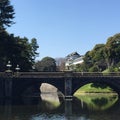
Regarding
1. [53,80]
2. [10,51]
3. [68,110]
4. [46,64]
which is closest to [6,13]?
[10,51]

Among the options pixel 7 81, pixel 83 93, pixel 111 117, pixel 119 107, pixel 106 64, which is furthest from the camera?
pixel 106 64

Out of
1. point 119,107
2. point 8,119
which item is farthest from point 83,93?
point 8,119

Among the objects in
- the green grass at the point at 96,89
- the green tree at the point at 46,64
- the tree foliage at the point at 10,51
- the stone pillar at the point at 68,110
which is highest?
the green tree at the point at 46,64

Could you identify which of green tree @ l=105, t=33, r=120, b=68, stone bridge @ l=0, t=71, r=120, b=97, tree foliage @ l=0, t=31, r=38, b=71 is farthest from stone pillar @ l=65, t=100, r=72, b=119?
green tree @ l=105, t=33, r=120, b=68

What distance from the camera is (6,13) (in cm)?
9744

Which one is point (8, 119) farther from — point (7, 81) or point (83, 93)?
point (83, 93)

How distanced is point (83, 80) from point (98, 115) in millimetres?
27062

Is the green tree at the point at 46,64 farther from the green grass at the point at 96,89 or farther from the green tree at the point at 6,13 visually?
the green tree at the point at 6,13

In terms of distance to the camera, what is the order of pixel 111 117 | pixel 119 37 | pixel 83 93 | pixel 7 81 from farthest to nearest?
pixel 119 37, pixel 83 93, pixel 7 81, pixel 111 117

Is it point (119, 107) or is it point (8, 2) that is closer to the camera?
point (119, 107)

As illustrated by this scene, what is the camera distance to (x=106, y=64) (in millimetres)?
151000

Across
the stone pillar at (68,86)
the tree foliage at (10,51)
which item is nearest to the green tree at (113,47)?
the tree foliage at (10,51)

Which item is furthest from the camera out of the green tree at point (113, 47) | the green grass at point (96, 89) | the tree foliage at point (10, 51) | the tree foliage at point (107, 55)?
the tree foliage at point (107, 55)

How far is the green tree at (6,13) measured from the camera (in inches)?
3804
